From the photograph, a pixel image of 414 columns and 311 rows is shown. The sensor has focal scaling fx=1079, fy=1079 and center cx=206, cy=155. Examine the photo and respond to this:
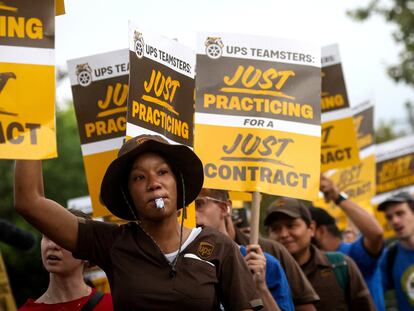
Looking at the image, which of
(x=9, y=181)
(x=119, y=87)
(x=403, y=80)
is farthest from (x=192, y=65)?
(x=9, y=181)

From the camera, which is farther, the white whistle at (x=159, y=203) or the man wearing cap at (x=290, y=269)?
the man wearing cap at (x=290, y=269)

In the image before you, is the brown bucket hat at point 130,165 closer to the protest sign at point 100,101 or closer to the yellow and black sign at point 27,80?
the yellow and black sign at point 27,80

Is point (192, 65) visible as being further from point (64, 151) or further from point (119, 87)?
point (64, 151)

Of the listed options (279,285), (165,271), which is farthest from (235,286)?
(279,285)

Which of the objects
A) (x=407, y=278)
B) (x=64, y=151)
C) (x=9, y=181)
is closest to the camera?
(x=407, y=278)

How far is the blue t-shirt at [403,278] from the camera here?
31.7ft

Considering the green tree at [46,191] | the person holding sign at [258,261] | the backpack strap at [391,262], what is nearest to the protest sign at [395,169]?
the backpack strap at [391,262]

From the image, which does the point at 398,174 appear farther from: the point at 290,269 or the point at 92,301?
the point at 92,301

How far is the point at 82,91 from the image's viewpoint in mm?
7398

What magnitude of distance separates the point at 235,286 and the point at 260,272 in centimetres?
121

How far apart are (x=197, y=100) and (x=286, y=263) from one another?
1209 millimetres

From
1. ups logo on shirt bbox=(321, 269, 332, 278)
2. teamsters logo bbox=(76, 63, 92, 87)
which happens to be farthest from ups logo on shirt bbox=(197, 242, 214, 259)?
ups logo on shirt bbox=(321, 269, 332, 278)

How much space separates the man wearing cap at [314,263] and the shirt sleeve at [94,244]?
331cm

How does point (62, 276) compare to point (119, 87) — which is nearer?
point (62, 276)
